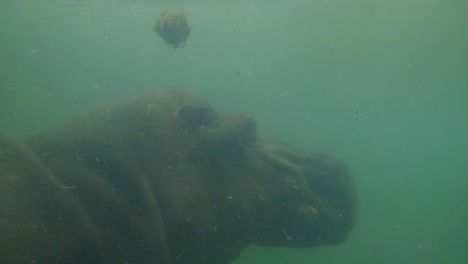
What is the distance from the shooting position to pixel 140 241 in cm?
508

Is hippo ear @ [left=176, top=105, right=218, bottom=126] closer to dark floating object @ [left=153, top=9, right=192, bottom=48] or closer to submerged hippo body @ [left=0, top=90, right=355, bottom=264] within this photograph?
submerged hippo body @ [left=0, top=90, right=355, bottom=264]

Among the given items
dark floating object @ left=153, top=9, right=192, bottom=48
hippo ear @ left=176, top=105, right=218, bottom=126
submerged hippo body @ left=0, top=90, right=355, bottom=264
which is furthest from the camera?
dark floating object @ left=153, top=9, right=192, bottom=48

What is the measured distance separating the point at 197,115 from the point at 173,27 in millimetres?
4101

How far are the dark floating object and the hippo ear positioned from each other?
394 centimetres

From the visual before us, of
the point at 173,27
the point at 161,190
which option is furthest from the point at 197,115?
the point at 173,27

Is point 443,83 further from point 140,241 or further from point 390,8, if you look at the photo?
point 140,241

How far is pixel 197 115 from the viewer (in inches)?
262

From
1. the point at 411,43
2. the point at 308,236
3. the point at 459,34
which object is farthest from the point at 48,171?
the point at 411,43

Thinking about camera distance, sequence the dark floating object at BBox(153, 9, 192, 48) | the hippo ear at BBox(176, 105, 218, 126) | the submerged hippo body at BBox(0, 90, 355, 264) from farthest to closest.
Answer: the dark floating object at BBox(153, 9, 192, 48), the hippo ear at BBox(176, 105, 218, 126), the submerged hippo body at BBox(0, 90, 355, 264)

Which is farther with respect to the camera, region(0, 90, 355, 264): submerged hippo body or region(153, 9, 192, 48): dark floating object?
region(153, 9, 192, 48): dark floating object

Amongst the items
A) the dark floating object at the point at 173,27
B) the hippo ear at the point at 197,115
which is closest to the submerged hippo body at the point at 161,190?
the hippo ear at the point at 197,115

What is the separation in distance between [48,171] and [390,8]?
34.3 meters

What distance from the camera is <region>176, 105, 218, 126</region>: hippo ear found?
21.4 feet

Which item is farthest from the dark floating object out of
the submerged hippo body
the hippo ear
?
the hippo ear
